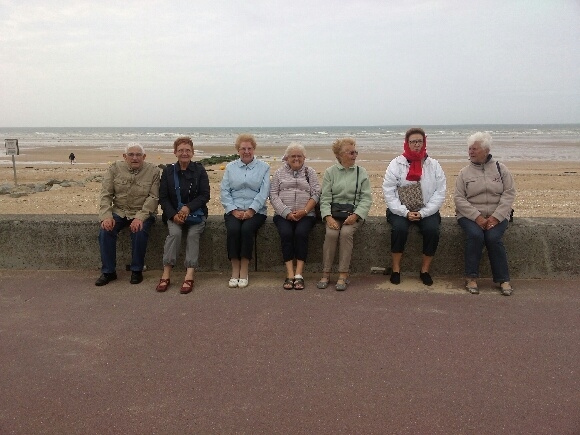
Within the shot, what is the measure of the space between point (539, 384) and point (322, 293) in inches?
75.1

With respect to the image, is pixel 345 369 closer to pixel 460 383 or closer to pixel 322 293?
pixel 460 383

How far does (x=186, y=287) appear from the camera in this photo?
4.37m

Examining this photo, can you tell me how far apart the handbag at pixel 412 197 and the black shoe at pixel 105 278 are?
282cm

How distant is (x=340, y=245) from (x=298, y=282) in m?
0.54

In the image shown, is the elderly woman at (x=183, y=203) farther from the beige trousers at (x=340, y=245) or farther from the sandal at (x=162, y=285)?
the beige trousers at (x=340, y=245)

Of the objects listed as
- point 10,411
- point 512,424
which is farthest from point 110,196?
point 512,424

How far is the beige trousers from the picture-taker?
4.61 m

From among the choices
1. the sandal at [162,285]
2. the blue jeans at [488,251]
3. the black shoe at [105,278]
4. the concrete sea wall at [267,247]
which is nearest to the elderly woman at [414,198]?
the concrete sea wall at [267,247]

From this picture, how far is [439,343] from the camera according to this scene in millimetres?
3363

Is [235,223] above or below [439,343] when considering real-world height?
above

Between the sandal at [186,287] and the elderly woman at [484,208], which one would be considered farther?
the elderly woman at [484,208]

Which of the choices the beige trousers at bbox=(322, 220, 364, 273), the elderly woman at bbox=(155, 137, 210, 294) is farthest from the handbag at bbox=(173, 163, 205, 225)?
the beige trousers at bbox=(322, 220, 364, 273)

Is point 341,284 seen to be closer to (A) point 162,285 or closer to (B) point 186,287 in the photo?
(B) point 186,287

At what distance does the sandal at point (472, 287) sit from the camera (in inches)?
172
